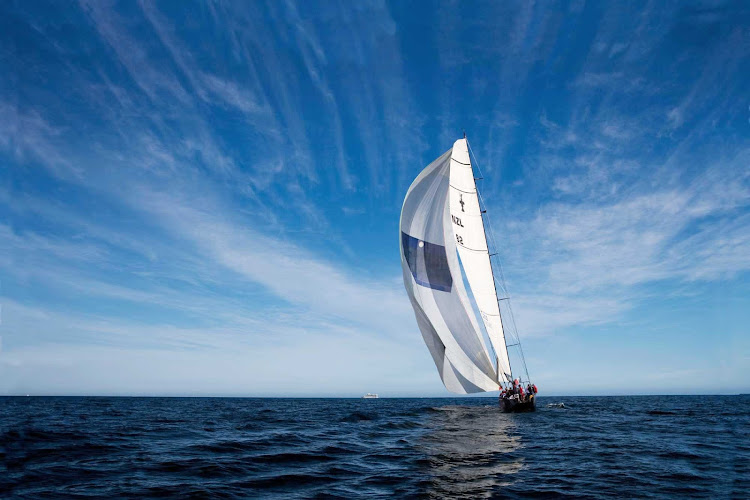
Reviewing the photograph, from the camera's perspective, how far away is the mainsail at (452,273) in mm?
24078

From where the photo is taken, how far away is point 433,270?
25.0m

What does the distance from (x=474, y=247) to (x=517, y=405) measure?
10694mm

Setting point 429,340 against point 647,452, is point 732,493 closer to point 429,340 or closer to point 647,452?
point 647,452

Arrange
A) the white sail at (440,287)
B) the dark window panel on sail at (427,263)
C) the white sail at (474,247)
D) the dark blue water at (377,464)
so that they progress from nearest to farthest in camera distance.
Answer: the dark blue water at (377,464), the white sail at (440,287), the dark window panel on sail at (427,263), the white sail at (474,247)

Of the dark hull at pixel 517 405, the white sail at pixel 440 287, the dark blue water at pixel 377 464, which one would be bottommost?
the dark blue water at pixel 377 464

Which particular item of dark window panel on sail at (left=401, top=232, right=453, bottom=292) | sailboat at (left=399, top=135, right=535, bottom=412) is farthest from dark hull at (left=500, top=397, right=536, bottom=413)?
dark window panel on sail at (left=401, top=232, right=453, bottom=292)

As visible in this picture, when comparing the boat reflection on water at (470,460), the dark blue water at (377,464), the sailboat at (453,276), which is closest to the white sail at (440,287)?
the sailboat at (453,276)

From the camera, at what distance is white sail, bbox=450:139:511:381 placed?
2542 cm

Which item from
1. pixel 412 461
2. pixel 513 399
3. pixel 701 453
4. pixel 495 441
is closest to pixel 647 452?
pixel 701 453

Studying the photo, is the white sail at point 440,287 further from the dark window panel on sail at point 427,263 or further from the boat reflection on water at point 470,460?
the boat reflection on water at point 470,460

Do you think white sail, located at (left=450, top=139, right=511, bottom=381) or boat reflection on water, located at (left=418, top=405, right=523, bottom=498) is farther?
white sail, located at (left=450, top=139, right=511, bottom=381)

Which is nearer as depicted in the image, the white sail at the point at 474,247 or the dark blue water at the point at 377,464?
the dark blue water at the point at 377,464

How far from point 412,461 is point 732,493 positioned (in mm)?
7669

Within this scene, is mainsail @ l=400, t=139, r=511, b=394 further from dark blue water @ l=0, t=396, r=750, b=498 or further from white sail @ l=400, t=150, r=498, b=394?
dark blue water @ l=0, t=396, r=750, b=498
